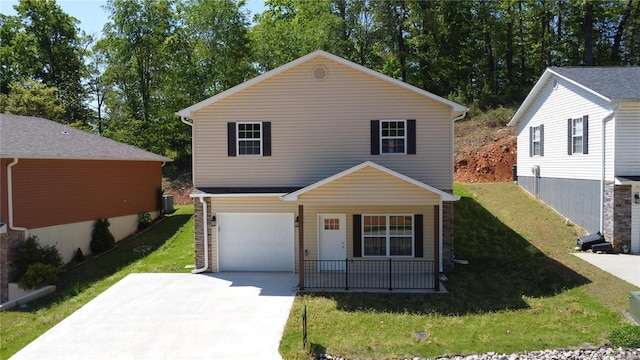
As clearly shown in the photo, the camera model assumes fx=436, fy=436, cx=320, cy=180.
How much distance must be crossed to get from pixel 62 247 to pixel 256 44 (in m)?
24.0

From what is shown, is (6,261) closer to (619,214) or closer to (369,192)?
(369,192)

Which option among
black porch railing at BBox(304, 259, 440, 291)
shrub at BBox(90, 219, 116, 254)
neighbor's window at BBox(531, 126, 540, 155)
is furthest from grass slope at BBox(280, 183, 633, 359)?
shrub at BBox(90, 219, 116, 254)

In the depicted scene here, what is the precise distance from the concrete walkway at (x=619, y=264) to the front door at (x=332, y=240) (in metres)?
8.13

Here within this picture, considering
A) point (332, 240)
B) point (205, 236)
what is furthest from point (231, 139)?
point (332, 240)

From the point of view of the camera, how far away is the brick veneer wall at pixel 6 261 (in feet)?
43.7

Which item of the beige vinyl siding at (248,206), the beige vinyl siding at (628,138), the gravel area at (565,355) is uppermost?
the beige vinyl siding at (628,138)

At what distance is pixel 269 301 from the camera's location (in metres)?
11.8

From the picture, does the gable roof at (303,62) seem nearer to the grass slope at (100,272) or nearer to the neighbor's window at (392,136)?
the neighbor's window at (392,136)

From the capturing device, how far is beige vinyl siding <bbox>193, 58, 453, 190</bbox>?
47.3ft

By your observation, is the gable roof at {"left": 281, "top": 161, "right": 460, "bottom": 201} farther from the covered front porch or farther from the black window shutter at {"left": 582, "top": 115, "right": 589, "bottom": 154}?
the black window shutter at {"left": 582, "top": 115, "right": 589, "bottom": 154}

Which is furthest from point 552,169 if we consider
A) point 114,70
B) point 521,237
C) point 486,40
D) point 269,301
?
point 114,70

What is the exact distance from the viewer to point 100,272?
15359 millimetres

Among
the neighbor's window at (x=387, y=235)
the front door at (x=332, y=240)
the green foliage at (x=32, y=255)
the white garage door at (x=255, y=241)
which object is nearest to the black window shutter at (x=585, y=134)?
the neighbor's window at (x=387, y=235)

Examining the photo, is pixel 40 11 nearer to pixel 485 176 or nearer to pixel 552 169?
pixel 485 176
